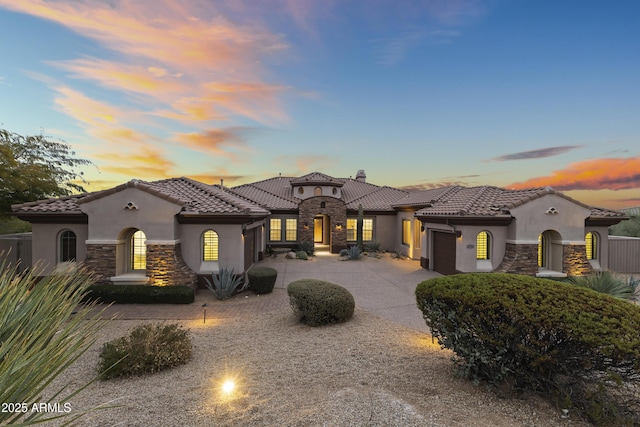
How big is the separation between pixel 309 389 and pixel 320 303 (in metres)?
3.40

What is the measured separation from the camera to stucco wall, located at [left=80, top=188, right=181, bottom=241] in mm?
11977

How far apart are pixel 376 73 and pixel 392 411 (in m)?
17.2

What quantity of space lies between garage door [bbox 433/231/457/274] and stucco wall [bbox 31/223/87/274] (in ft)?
57.2

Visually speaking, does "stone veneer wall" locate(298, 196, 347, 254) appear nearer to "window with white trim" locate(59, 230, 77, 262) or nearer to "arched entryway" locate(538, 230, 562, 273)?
"arched entryway" locate(538, 230, 562, 273)

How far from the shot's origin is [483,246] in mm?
14602

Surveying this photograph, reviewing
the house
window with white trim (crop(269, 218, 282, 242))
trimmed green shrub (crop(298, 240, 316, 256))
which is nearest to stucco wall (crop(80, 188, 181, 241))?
the house

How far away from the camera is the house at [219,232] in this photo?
39.3 ft

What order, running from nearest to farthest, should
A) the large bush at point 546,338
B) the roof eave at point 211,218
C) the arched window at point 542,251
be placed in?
1. the large bush at point 546,338
2. the roof eave at point 211,218
3. the arched window at point 542,251

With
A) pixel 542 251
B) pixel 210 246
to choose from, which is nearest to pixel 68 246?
pixel 210 246

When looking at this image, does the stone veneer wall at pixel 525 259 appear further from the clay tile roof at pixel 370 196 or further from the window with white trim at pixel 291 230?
the window with white trim at pixel 291 230

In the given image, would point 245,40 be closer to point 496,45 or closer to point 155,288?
point 155,288

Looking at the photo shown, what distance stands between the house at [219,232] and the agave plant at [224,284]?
1.94 ft

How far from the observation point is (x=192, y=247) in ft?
41.6

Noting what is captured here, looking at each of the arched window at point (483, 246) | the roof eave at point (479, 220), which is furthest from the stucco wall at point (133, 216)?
the arched window at point (483, 246)
